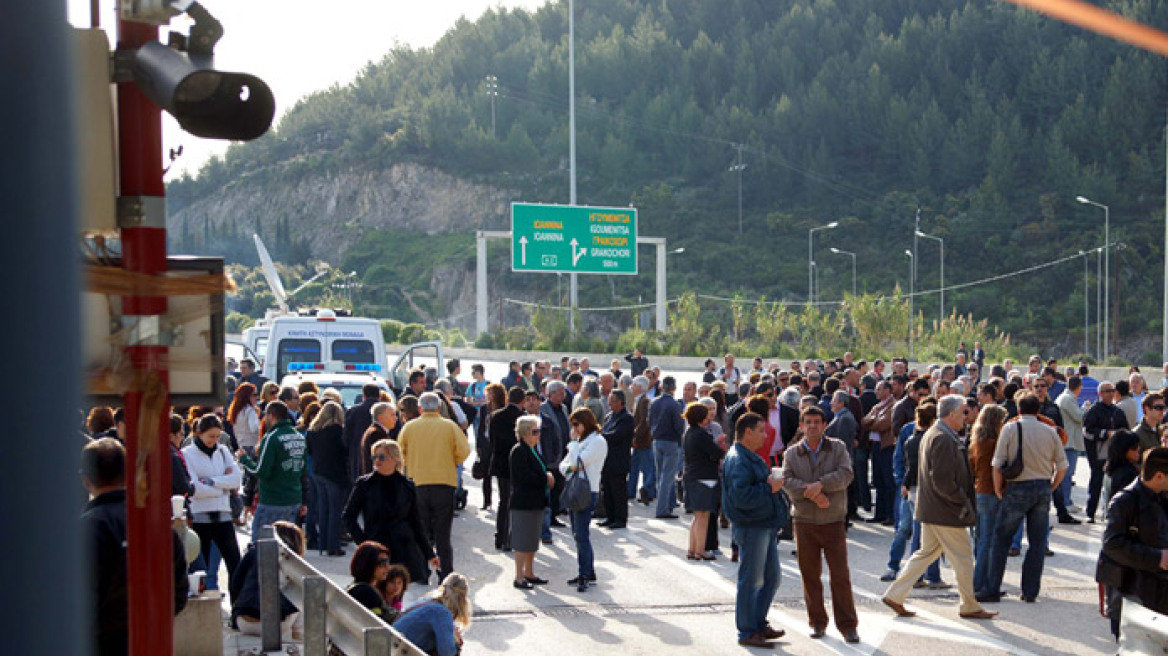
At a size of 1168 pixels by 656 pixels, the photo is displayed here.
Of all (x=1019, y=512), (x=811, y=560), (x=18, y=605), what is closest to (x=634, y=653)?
(x=811, y=560)

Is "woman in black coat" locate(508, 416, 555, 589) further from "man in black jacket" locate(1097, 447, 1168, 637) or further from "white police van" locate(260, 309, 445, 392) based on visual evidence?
"white police van" locate(260, 309, 445, 392)

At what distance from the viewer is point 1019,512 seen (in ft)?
35.7

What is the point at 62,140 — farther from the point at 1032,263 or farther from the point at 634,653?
the point at 1032,263

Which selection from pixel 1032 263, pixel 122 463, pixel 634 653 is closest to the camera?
pixel 122 463

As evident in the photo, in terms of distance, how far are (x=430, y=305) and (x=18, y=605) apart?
98560mm

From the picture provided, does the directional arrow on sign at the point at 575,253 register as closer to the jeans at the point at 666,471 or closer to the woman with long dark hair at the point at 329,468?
the jeans at the point at 666,471

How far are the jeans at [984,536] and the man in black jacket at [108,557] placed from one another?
7623 mm

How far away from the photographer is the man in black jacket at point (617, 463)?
48.1 feet

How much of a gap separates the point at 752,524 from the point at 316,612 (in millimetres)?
3453

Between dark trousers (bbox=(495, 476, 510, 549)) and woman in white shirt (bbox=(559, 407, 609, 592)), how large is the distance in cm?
122

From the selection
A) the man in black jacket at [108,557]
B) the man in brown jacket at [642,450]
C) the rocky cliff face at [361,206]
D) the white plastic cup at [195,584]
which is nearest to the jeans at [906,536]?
the man in brown jacket at [642,450]

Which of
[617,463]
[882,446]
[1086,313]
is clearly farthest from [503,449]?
[1086,313]

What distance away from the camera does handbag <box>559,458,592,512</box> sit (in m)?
11.3

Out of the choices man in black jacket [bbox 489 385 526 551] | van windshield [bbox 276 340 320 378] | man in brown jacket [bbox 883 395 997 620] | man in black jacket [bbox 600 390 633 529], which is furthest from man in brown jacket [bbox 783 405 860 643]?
van windshield [bbox 276 340 320 378]
